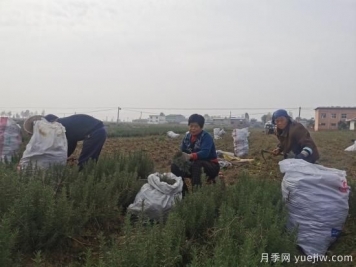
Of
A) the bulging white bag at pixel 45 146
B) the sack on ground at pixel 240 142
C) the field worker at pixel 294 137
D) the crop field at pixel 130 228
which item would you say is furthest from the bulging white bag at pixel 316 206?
the sack on ground at pixel 240 142

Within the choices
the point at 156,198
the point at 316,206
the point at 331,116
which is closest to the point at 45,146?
the point at 156,198

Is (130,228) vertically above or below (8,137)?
below

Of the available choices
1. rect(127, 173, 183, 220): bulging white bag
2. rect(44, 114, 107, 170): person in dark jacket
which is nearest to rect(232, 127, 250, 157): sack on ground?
rect(44, 114, 107, 170): person in dark jacket

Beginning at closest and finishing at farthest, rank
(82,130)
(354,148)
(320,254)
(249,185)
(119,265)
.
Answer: (119,265) < (320,254) < (249,185) < (82,130) < (354,148)

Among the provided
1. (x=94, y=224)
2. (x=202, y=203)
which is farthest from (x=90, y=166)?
(x=202, y=203)

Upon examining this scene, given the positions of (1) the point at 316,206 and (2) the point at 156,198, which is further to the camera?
(2) the point at 156,198

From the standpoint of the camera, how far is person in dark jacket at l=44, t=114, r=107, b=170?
15.7 feet

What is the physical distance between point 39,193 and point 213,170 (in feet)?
7.43

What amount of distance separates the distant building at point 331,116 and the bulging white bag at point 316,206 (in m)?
50.3

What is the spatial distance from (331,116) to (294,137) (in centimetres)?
5516

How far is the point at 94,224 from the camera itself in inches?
127

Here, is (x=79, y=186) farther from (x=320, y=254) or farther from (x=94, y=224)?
(x=320, y=254)

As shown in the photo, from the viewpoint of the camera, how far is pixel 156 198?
3533 mm

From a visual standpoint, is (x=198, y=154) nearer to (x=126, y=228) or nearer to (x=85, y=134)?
(x=85, y=134)
